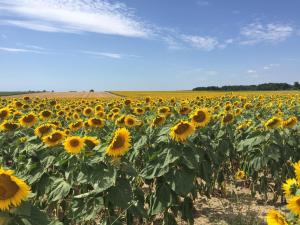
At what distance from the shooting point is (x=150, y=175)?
4402 millimetres

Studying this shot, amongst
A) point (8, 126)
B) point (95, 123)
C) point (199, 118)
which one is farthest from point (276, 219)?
point (8, 126)

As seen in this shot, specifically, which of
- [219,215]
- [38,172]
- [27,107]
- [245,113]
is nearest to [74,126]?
[38,172]

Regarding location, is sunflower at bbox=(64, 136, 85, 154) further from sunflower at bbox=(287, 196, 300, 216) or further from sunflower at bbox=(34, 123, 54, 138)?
sunflower at bbox=(287, 196, 300, 216)

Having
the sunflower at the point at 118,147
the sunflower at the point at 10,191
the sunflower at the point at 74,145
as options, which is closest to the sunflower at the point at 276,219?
the sunflower at the point at 10,191

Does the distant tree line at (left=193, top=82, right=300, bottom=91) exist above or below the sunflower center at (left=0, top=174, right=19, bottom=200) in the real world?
below

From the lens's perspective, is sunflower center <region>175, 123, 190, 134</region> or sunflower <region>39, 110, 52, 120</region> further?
sunflower <region>39, 110, 52, 120</region>

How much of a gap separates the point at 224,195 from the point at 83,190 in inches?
126

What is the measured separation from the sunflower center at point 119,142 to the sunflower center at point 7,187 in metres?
1.70

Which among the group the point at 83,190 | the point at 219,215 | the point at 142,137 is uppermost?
the point at 142,137

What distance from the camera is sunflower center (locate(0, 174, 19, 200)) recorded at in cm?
233

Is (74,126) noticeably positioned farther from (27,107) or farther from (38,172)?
(27,107)

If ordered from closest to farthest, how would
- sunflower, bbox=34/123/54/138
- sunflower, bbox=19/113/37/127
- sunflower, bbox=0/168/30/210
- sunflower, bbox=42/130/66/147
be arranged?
sunflower, bbox=0/168/30/210, sunflower, bbox=42/130/66/147, sunflower, bbox=34/123/54/138, sunflower, bbox=19/113/37/127

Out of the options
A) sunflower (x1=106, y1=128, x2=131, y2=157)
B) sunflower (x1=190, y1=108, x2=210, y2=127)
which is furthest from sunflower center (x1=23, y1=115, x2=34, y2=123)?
sunflower (x1=106, y1=128, x2=131, y2=157)

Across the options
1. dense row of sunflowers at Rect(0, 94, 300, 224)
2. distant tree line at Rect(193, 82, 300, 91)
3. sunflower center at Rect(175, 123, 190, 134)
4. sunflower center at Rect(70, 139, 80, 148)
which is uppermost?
sunflower center at Rect(175, 123, 190, 134)
